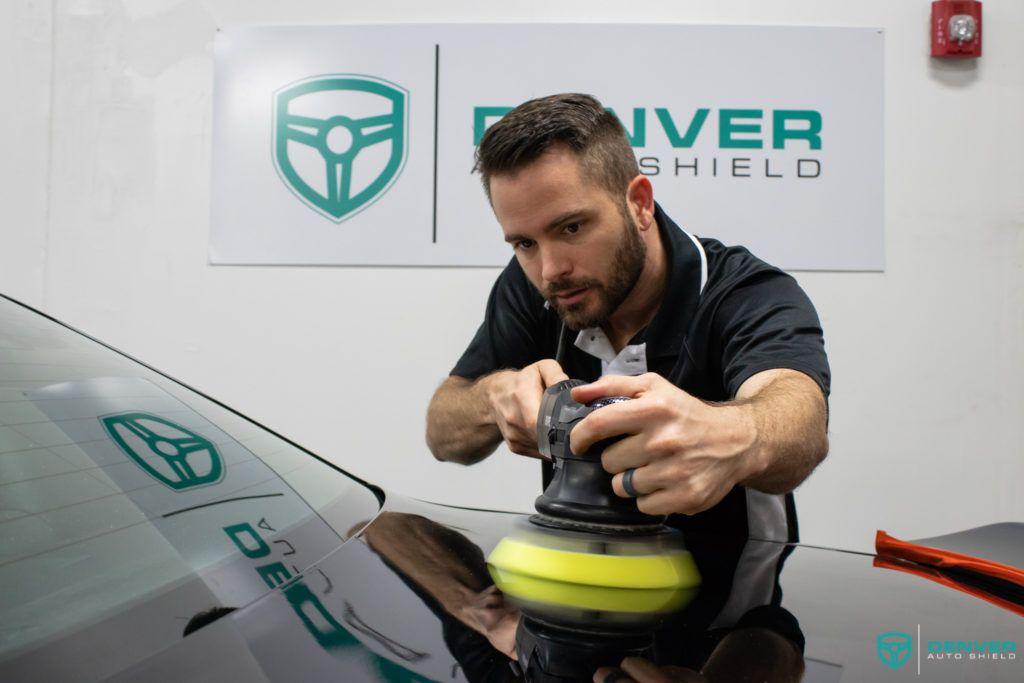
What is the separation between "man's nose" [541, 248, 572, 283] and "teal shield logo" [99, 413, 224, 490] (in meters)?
0.84

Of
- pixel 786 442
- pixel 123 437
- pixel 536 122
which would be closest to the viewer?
pixel 123 437

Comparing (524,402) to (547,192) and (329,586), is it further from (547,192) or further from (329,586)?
(547,192)

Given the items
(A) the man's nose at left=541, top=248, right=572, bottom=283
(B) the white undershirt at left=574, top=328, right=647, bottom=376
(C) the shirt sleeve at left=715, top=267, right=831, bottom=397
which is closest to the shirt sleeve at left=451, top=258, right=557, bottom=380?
(B) the white undershirt at left=574, top=328, right=647, bottom=376

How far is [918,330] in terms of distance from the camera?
2721 millimetres

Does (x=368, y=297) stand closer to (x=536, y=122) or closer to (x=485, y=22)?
(x=485, y=22)

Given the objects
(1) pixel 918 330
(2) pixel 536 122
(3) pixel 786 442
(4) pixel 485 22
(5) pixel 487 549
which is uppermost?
(4) pixel 485 22

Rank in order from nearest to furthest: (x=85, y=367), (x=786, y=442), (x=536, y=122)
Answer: (x=85, y=367) → (x=786, y=442) → (x=536, y=122)

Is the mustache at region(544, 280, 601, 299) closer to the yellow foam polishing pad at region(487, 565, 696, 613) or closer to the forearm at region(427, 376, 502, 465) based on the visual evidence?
the forearm at region(427, 376, 502, 465)

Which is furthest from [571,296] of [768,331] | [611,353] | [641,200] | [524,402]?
[524,402]

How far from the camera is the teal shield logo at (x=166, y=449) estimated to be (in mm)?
736

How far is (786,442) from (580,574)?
0.49 meters

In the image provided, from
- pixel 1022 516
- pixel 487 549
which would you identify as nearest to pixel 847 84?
pixel 1022 516

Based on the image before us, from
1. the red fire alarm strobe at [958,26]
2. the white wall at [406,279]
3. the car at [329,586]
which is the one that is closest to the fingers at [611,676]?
the car at [329,586]

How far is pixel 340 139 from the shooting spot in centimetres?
287
